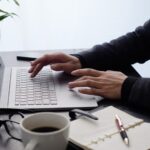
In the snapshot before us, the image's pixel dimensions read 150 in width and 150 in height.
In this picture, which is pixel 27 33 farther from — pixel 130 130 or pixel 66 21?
pixel 130 130

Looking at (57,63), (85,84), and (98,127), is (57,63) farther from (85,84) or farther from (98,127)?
(98,127)

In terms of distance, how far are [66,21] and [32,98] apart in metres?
1.38

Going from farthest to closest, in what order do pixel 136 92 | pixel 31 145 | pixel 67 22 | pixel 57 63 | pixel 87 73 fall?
pixel 67 22, pixel 57 63, pixel 87 73, pixel 136 92, pixel 31 145

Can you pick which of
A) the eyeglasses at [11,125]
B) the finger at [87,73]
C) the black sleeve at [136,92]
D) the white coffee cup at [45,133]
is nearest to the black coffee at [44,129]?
the white coffee cup at [45,133]

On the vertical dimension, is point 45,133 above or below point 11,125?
above

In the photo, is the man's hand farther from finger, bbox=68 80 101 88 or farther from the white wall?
the white wall

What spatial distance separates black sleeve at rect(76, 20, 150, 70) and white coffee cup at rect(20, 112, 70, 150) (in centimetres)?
56

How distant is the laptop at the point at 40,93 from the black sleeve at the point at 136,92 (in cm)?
8

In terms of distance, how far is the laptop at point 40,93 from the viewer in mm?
862

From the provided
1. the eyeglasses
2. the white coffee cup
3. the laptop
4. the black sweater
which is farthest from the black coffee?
the black sweater

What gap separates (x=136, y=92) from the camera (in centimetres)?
89

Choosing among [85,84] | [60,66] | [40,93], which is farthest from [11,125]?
[60,66]

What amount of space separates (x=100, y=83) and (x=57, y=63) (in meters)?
0.23

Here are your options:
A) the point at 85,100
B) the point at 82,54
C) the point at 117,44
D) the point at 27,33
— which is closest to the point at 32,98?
the point at 85,100
